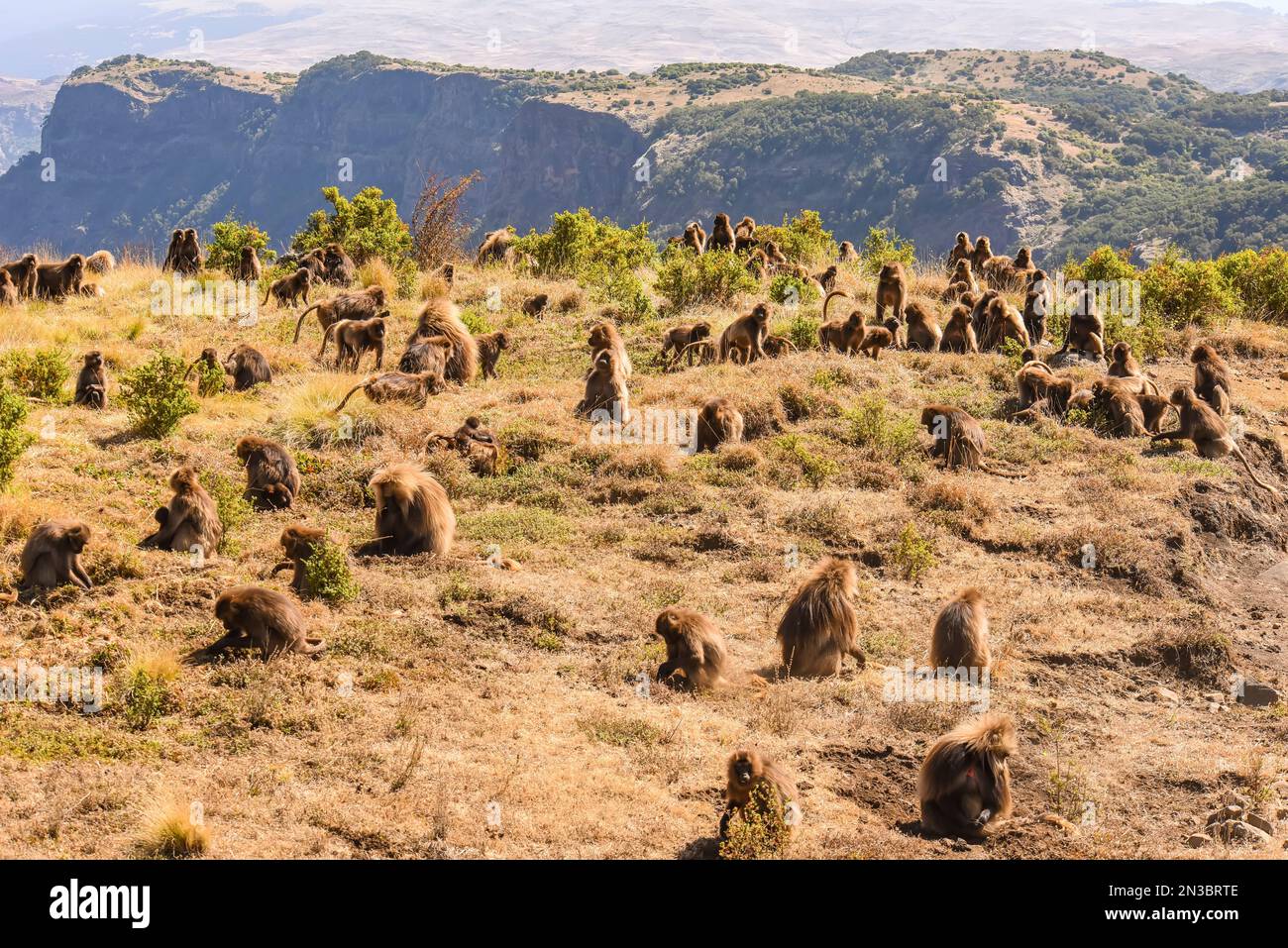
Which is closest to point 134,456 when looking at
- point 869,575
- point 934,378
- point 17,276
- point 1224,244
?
point 869,575

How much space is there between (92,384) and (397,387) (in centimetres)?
359

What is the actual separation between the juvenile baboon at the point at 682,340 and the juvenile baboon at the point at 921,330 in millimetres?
3362

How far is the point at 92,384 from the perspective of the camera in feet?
46.9

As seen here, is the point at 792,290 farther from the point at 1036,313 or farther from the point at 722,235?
the point at 1036,313

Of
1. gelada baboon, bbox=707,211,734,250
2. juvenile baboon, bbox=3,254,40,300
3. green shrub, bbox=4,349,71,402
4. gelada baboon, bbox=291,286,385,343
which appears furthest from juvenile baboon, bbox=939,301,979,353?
juvenile baboon, bbox=3,254,40,300

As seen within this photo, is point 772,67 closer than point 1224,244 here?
No

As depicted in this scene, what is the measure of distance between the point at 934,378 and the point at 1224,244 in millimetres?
56608

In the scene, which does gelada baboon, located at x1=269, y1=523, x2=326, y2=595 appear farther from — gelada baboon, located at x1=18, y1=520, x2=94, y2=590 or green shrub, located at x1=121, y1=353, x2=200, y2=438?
green shrub, located at x1=121, y1=353, x2=200, y2=438

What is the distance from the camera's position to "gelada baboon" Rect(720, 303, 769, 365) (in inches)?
663

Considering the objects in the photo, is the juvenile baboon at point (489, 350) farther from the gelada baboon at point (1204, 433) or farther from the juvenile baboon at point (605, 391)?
the gelada baboon at point (1204, 433)

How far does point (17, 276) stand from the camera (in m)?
19.5

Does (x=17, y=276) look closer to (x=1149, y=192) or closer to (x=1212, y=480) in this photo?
(x=1212, y=480)

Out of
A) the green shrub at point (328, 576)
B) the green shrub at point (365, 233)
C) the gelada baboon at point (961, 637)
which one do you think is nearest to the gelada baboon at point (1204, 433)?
the gelada baboon at point (961, 637)

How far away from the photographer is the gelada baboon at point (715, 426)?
567 inches
